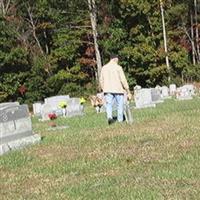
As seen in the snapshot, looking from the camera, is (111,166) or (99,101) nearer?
(111,166)

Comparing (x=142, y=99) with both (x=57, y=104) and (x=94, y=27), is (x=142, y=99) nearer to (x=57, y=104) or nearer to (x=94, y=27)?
(x=57, y=104)

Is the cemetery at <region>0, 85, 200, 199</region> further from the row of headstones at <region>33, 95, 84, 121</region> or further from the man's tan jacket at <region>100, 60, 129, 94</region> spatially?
the row of headstones at <region>33, 95, 84, 121</region>

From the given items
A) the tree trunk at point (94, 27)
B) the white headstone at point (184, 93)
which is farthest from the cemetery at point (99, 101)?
the white headstone at point (184, 93)

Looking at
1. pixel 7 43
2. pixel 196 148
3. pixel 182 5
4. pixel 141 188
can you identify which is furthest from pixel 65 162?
pixel 182 5

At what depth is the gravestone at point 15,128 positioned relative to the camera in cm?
1361

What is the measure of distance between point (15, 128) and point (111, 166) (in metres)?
Answer: 4.49

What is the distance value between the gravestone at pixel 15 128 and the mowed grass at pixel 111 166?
41cm

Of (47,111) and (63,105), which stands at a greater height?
(63,105)

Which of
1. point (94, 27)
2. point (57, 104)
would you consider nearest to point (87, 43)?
point (94, 27)

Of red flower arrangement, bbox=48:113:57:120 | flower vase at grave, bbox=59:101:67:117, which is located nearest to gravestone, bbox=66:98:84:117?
flower vase at grave, bbox=59:101:67:117

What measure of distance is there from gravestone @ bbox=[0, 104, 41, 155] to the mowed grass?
0.41 m

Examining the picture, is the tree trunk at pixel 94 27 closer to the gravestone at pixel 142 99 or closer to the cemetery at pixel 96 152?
the gravestone at pixel 142 99

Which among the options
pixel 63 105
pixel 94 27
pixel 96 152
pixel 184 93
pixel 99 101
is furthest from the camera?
pixel 94 27

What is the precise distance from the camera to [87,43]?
5450 cm
